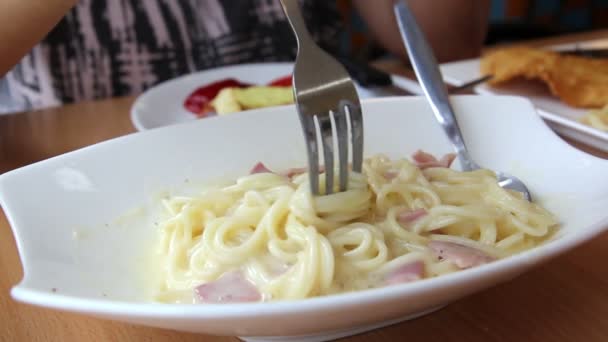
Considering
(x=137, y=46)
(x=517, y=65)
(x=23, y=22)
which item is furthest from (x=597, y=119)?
(x=137, y=46)

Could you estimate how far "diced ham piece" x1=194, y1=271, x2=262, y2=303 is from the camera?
67 centimetres

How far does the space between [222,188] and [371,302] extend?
0.51 m

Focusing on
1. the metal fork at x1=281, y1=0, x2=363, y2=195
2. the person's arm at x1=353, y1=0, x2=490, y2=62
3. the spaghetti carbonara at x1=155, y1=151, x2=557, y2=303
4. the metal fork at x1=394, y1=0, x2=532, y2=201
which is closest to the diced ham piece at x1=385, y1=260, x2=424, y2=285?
the spaghetti carbonara at x1=155, y1=151, x2=557, y2=303

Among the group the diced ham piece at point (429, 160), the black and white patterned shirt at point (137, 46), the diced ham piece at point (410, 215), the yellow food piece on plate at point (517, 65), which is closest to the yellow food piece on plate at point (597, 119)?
the yellow food piece on plate at point (517, 65)

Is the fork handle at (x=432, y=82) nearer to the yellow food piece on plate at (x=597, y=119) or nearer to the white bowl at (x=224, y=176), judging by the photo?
the white bowl at (x=224, y=176)

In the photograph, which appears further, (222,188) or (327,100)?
(222,188)

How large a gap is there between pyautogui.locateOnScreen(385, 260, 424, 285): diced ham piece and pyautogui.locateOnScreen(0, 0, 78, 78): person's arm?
93 centimetres

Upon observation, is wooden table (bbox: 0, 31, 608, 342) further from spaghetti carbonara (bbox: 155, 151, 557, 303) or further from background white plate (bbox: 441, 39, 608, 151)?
background white plate (bbox: 441, 39, 608, 151)

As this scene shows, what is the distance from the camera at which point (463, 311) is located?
75 centimetres

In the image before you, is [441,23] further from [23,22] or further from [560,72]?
[23,22]

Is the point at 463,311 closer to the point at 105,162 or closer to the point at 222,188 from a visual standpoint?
the point at 222,188

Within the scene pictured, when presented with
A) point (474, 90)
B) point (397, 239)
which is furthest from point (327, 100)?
point (474, 90)

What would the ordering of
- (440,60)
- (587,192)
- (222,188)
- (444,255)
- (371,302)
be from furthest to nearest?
(440,60) < (222,188) < (587,192) < (444,255) < (371,302)

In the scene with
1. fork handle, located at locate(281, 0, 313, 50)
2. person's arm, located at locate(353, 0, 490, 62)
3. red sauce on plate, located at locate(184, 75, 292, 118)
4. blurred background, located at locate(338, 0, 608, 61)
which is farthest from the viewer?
blurred background, located at locate(338, 0, 608, 61)
